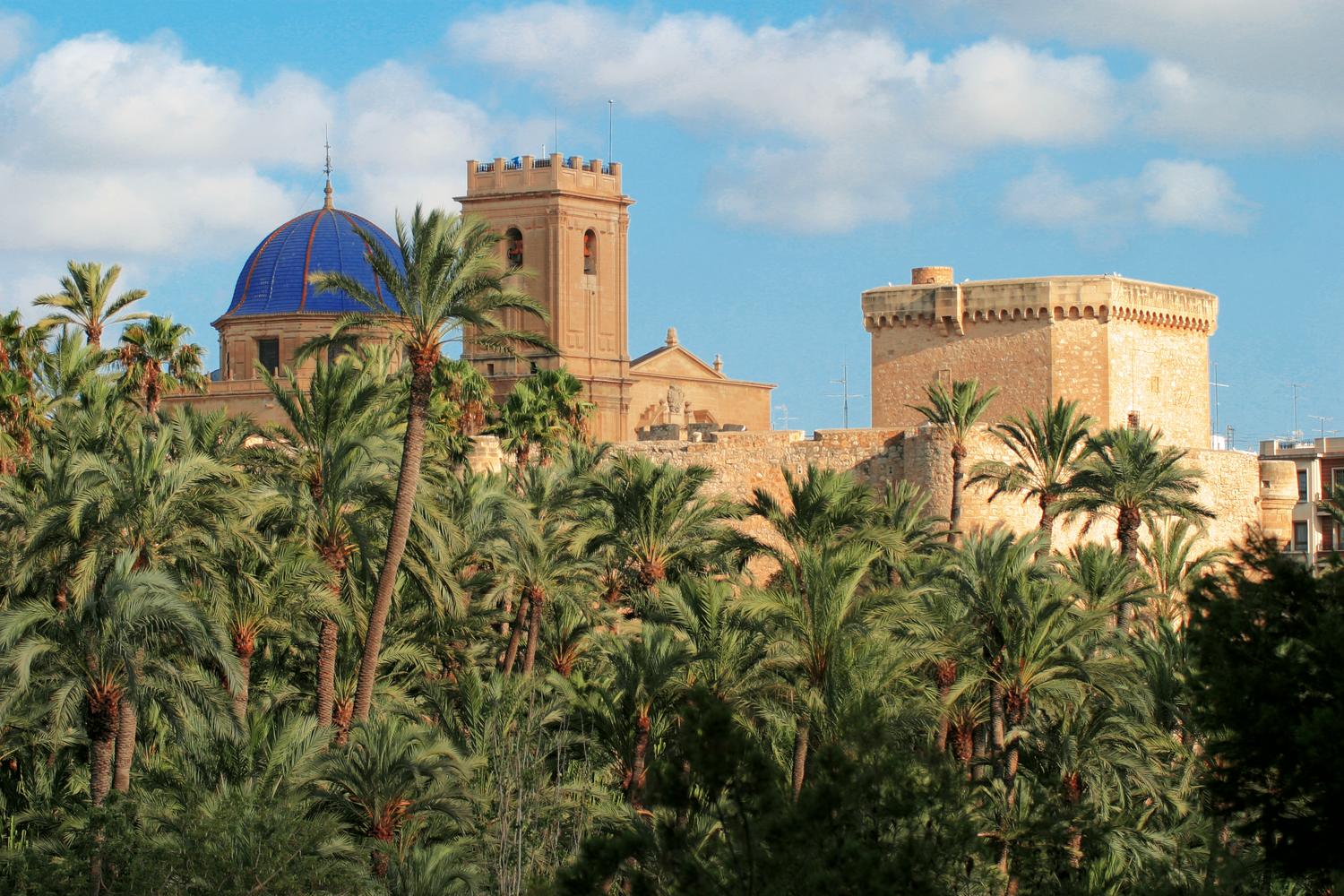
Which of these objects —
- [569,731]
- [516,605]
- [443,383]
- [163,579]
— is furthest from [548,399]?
[163,579]

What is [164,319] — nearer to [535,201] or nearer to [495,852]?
[495,852]

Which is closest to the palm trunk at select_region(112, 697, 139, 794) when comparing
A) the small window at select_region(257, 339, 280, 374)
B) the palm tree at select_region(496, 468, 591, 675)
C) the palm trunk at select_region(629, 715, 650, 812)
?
the palm trunk at select_region(629, 715, 650, 812)

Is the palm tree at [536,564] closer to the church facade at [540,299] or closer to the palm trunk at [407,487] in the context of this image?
the palm trunk at [407,487]

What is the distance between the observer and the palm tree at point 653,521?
2677cm

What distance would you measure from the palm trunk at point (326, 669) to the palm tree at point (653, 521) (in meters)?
4.68

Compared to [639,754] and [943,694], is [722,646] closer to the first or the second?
[639,754]

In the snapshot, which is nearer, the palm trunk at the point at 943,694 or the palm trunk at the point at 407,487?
the palm trunk at the point at 407,487

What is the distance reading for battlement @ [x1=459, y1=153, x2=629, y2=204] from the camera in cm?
5447

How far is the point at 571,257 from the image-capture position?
178ft

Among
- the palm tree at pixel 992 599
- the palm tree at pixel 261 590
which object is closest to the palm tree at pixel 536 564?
the palm tree at pixel 261 590

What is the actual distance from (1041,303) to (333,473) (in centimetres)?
1935

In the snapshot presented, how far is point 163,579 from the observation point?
62.7 ft

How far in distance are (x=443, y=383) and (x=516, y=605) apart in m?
10.6

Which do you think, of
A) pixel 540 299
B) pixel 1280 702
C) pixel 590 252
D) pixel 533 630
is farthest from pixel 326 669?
pixel 590 252
